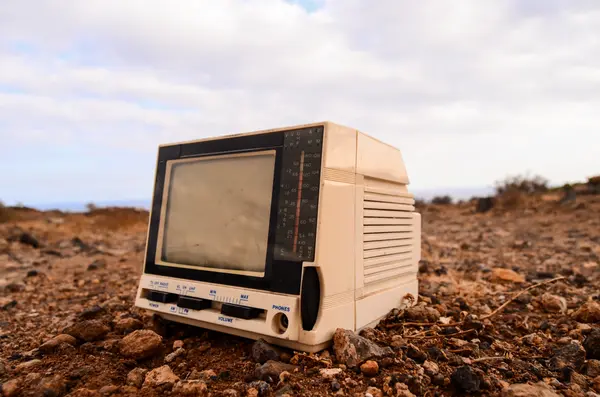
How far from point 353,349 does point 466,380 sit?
18.7 inches

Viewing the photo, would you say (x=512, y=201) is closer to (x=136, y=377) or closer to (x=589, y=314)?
(x=589, y=314)

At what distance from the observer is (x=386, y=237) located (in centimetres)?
257

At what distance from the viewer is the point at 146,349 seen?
7.16 ft

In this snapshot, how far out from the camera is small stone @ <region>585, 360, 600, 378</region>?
204cm

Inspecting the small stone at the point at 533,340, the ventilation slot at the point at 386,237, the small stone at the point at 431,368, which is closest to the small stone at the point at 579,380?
the small stone at the point at 533,340

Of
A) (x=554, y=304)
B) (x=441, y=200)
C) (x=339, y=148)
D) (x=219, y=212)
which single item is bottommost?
(x=554, y=304)

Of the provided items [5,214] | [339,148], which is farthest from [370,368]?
[5,214]

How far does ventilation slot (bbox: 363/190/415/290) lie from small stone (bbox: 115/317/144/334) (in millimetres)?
1387

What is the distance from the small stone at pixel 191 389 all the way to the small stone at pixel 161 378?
0.07m

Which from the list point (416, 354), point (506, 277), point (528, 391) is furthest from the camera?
point (506, 277)

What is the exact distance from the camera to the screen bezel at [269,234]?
203cm

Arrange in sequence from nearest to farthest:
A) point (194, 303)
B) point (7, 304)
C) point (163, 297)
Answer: point (194, 303)
point (163, 297)
point (7, 304)

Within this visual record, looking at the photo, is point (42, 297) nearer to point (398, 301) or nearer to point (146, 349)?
point (146, 349)

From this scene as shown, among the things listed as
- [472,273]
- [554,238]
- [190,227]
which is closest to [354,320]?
[190,227]
